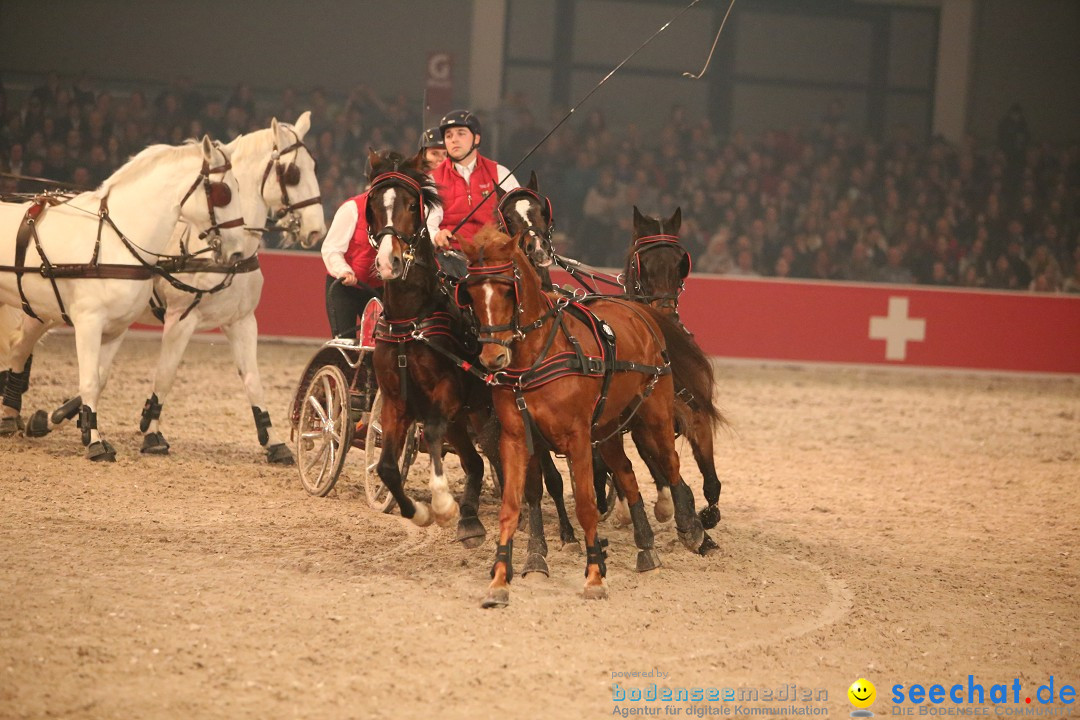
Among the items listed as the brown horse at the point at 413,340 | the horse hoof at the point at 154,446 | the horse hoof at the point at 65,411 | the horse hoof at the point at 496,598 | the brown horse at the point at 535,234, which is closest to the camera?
the horse hoof at the point at 496,598

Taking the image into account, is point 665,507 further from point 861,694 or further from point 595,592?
point 861,694

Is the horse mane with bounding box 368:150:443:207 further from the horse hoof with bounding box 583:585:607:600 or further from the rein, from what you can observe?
the rein

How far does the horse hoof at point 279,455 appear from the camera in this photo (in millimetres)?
7965

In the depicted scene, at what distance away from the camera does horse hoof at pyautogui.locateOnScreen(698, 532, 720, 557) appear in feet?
20.0

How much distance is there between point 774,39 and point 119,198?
12.5 metres

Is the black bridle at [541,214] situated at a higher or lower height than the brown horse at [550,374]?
higher

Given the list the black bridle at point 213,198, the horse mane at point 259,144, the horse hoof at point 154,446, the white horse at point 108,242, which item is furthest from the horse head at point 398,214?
the horse hoof at point 154,446

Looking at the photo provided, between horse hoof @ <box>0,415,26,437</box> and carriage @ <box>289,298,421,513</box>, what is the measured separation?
7.64ft

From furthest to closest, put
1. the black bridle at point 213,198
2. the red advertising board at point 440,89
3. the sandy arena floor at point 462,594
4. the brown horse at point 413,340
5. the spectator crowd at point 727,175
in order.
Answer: the spectator crowd at point 727,175 < the red advertising board at point 440,89 < the black bridle at point 213,198 < the brown horse at point 413,340 < the sandy arena floor at point 462,594

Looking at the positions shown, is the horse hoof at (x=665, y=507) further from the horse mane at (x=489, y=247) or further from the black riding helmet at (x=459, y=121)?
the black riding helmet at (x=459, y=121)

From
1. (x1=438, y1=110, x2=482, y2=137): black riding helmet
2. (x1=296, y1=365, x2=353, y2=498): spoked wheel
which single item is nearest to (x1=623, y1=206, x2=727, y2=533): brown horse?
(x1=438, y1=110, x2=482, y2=137): black riding helmet

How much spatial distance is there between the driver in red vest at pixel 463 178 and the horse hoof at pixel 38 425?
12.2 ft

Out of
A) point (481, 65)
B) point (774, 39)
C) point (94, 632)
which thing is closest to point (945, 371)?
point (774, 39)

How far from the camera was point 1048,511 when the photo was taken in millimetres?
7707
